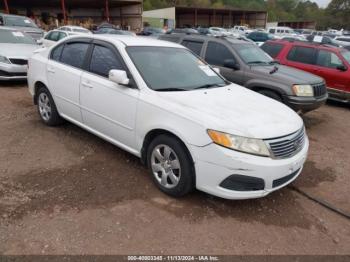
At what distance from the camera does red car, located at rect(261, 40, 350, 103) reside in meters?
8.30

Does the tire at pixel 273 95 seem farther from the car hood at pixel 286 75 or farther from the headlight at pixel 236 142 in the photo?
the headlight at pixel 236 142

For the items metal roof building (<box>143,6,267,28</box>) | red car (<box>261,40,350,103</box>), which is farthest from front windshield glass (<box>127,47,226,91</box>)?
metal roof building (<box>143,6,267,28</box>)

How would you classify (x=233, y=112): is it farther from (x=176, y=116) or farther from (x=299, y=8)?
(x=299, y=8)

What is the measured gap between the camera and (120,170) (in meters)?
4.14

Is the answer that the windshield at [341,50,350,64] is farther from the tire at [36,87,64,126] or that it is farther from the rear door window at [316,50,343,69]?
the tire at [36,87,64,126]

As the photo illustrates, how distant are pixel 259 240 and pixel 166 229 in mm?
880

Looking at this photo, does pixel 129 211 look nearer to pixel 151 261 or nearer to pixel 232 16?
pixel 151 261

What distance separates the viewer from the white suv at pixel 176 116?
10.1ft

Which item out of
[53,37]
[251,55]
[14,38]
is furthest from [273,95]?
[53,37]

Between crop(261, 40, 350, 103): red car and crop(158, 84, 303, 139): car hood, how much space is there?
17.4 feet

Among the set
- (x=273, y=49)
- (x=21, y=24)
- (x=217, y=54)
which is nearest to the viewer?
(x=217, y=54)

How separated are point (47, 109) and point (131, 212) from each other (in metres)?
2.99

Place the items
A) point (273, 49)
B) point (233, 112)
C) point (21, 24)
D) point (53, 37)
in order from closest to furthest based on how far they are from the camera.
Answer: point (233, 112)
point (273, 49)
point (53, 37)
point (21, 24)

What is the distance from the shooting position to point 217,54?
23.6ft
